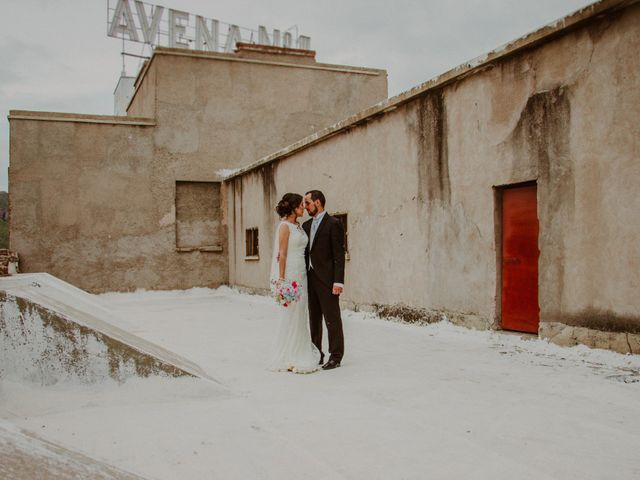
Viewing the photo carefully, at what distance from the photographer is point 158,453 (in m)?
3.10

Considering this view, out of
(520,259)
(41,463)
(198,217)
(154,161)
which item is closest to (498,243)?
(520,259)

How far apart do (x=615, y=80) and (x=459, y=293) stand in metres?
3.25

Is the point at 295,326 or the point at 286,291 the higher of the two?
the point at 286,291

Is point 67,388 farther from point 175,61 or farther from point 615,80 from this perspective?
point 175,61

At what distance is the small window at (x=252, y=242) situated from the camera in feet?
51.2

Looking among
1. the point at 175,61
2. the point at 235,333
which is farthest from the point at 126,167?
the point at 235,333

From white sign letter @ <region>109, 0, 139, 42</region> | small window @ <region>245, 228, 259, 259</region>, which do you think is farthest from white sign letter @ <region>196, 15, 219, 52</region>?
small window @ <region>245, 228, 259, 259</region>

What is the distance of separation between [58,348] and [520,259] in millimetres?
5217

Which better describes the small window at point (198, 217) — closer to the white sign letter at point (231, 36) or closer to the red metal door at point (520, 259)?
the white sign letter at point (231, 36)

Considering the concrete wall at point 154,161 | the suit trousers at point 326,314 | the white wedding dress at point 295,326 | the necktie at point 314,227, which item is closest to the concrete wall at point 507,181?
the suit trousers at point 326,314

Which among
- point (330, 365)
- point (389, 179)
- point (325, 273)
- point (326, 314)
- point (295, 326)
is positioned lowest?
point (330, 365)

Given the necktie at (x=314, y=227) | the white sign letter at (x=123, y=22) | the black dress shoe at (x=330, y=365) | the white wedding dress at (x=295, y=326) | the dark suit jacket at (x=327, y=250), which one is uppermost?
the white sign letter at (x=123, y=22)

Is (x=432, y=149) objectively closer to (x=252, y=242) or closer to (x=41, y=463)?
(x=41, y=463)

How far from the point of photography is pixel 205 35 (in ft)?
83.7
